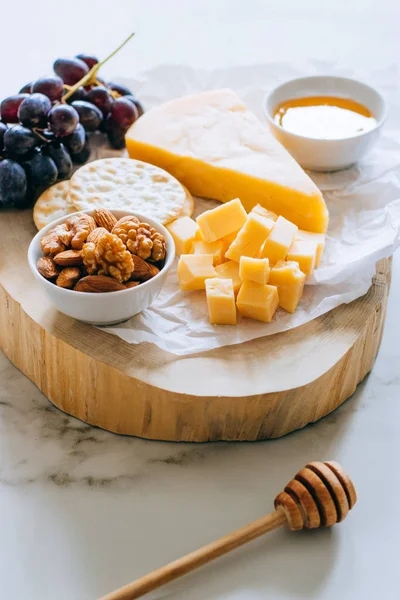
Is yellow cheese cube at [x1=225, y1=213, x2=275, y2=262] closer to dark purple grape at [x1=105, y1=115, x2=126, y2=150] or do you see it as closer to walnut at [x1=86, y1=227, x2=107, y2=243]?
walnut at [x1=86, y1=227, x2=107, y2=243]

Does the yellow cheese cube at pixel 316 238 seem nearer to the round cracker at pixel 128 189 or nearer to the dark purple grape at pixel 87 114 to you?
the round cracker at pixel 128 189

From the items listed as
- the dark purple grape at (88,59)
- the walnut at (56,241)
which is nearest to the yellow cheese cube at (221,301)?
the walnut at (56,241)

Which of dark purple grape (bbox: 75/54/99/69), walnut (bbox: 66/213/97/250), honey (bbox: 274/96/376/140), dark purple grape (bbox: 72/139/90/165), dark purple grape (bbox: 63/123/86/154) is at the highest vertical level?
dark purple grape (bbox: 75/54/99/69)

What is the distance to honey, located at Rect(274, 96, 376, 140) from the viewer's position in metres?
2.11

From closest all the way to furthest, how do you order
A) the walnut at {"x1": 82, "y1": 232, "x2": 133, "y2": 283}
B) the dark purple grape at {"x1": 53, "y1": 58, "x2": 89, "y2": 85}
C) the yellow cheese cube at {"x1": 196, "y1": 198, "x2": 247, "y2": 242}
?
the walnut at {"x1": 82, "y1": 232, "x2": 133, "y2": 283} < the yellow cheese cube at {"x1": 196, "y1": 198, "x2": 247, "y2": 242} < the dark purple grape at {"x1": 53, "y1": 58, "x2": 89, "y2": 85}

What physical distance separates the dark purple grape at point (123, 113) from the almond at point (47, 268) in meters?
0.71

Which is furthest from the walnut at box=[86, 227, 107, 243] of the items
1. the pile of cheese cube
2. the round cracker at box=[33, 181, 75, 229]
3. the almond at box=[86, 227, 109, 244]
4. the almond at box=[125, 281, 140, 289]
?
the round cracker at box=[33, 181, 75, 229]

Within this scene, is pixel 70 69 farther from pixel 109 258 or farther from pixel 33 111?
pixel 109 258

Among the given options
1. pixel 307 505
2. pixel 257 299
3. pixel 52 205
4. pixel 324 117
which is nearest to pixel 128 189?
pixel 52 205

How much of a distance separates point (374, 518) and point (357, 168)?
104cm

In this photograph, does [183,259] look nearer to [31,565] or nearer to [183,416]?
[183,416]

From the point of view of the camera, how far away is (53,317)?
5.33ft

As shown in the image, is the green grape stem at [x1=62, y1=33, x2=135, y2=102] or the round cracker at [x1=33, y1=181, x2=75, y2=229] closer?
the round cracker at [x1=33, y1=181, x2=75, y2=229]

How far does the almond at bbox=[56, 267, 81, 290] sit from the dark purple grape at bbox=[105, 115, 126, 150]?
74 centimetres
